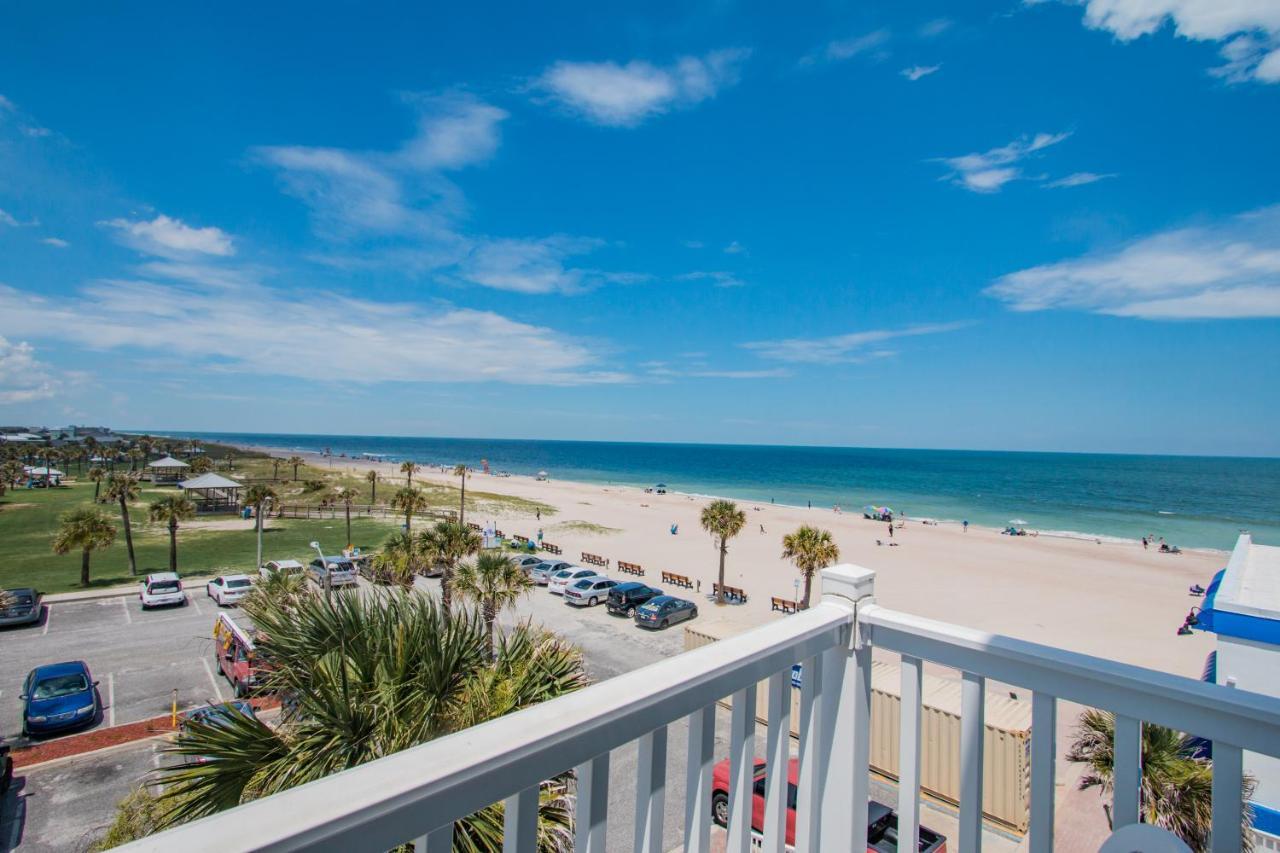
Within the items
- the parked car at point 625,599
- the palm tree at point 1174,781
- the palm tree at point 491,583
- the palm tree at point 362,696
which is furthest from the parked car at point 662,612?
the palm tree at point 362,696

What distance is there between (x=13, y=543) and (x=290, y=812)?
Answer: 156 ft

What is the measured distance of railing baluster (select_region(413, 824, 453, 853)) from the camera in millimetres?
1219

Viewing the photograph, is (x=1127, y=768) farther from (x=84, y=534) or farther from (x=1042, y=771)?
(x=84, y=534)

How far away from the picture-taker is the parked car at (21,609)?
20.7 metres

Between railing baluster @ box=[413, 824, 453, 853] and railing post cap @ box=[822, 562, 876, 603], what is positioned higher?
railing post cap @ box=[822, 562, 876, 603]

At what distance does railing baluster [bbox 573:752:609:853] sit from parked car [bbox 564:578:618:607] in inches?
916

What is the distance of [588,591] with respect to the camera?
79.9ft

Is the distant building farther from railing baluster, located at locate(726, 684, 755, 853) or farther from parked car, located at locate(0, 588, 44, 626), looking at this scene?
parked car, located at locate(0, 588, 44, 626)

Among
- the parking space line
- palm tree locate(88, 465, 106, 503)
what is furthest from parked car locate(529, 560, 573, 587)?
palm tree locate(88, 465, 106, 503)

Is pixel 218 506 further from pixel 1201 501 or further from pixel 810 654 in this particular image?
pixel 1201 501

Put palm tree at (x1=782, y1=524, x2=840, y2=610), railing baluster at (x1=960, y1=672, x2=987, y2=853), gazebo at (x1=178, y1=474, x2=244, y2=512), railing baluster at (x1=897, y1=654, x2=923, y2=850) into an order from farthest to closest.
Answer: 1. gazebo at (x1=178, y1=474, x2=244, y2=512)
2. palm tree at (x1=782, y1=524, x2=840, y2=610)
3. railing baluster at (x1=897, y1=654, x2=923, y2=850)
4. railing baluster at (x1=960, y1=672, x2=987, y2=853)

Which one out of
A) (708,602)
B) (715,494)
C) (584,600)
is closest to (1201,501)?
(715,494)

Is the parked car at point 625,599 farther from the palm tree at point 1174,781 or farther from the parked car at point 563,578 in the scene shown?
the palm tree at point 1174,781

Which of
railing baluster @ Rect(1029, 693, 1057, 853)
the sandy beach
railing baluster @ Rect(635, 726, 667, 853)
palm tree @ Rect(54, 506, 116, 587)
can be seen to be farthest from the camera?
palm tree @ Rect(54, 506, 116, 587)
